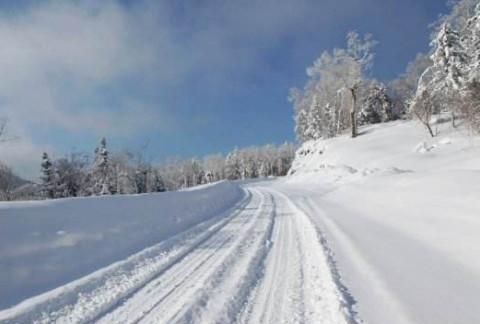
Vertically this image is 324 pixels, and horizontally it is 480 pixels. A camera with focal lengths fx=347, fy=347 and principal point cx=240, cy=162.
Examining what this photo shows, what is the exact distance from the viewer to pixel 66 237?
21.2 feet

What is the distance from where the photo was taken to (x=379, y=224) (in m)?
9.27

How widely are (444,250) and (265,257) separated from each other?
123 inches

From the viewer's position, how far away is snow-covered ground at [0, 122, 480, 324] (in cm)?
392

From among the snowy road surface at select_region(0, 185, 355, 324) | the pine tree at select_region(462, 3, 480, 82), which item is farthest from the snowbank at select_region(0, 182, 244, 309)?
the pine tree at select_region(462, 3, 480, 82)

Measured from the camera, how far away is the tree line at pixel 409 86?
23766 millimetres

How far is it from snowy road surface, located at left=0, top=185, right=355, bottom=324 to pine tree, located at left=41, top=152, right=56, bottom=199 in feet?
140

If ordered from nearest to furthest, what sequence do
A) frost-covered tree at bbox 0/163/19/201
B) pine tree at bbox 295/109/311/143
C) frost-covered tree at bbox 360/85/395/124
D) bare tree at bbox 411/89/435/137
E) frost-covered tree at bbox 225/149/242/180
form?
1. bare tree at bbox 411/89/435/137
2. frost-covered tree at bbox 0/163/19/201
3. frost-covered tree at bbox 360/85/395/124
4. pine tree at bbox 295/109/311/143
5. frost-covered tree at bbox 225/149/242/180

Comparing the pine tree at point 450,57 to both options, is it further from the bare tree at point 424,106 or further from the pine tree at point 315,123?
the pine tree at point 315,123

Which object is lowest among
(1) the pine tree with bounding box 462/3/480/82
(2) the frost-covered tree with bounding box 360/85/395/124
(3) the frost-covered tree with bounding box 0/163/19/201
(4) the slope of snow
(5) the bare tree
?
(4) the slope of snow

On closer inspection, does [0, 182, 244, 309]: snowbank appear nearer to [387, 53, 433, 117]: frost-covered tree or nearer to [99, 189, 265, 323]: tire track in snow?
[99, 189, 265, 323]: tire track in snow

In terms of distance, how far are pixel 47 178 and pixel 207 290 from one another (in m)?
46.6

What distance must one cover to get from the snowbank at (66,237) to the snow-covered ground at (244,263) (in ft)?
0.08

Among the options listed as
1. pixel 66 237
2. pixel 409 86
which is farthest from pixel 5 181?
pixel 409 86

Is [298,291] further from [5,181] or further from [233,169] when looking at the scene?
[233,169]
